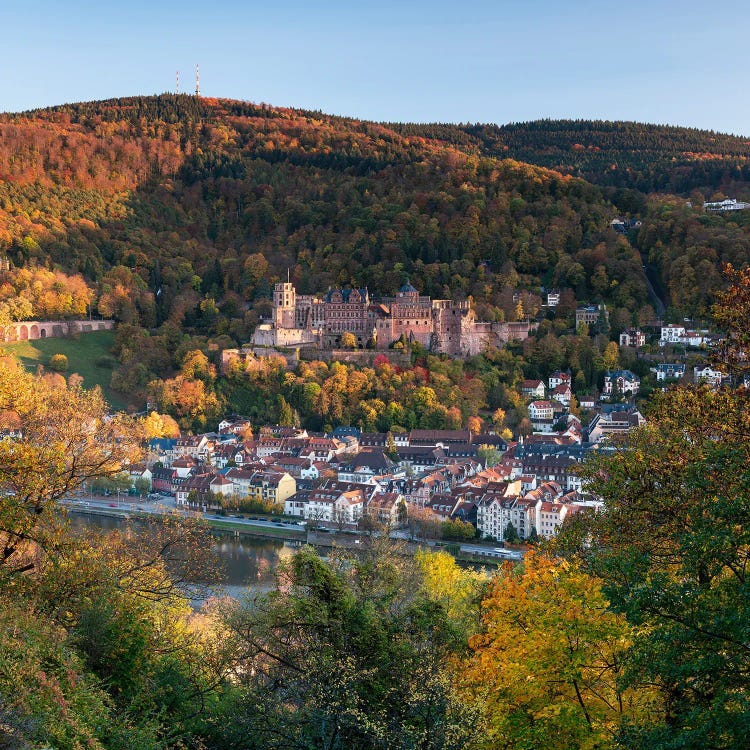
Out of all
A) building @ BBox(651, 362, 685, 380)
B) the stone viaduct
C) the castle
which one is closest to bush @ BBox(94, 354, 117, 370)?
the stone viaduct

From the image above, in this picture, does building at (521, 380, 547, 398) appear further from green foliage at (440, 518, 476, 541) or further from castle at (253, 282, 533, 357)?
green foliage at (440, 518, 476, 541)

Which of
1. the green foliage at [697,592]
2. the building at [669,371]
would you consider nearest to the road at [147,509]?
the building at [669,371]

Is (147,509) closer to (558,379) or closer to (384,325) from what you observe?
(384,325)

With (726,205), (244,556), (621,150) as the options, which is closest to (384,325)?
(244,556)

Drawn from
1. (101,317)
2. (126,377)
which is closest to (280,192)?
(101,317)

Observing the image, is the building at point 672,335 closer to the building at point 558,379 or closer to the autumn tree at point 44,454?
the building at point 558,379
